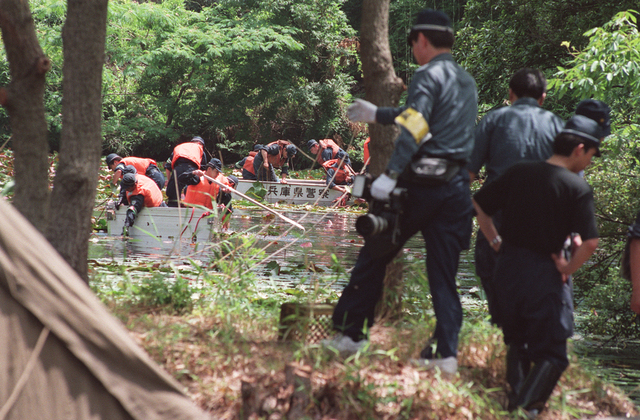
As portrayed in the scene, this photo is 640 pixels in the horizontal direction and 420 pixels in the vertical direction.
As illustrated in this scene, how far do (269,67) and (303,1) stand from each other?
148 inches

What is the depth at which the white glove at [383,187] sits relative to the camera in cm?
366

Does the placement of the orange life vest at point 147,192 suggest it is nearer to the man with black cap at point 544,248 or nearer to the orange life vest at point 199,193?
the orange life vest at point 199,193

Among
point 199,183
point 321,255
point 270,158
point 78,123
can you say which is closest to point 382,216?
point 78,123

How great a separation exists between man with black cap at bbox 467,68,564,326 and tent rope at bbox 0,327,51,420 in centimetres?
259

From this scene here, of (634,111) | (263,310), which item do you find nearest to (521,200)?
(263,310)

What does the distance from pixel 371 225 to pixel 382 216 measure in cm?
12

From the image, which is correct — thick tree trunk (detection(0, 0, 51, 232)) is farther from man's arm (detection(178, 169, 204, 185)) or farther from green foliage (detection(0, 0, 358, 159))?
green foliage (detection(0, 0, 358, 159))

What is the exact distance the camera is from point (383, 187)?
12.0ft

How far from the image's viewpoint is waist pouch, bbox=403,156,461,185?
373cm

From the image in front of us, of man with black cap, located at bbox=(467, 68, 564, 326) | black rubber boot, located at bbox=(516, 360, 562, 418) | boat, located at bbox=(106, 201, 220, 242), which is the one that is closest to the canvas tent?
black rubber boot, located at bbox=(516, 360, 562, 418)

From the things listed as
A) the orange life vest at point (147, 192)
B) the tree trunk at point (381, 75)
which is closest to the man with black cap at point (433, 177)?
the tree trunk at point (381, 75)

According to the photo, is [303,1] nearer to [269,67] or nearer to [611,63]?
[269,67]

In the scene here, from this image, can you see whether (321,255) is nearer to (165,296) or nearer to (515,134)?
(165,296)

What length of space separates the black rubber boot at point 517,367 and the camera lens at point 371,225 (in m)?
0.96
